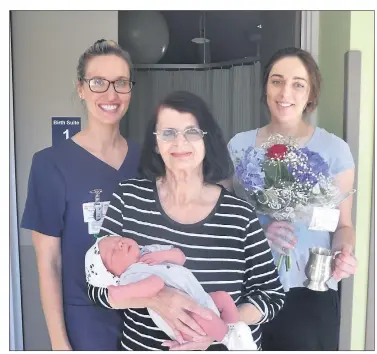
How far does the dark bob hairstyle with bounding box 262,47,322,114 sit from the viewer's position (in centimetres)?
156

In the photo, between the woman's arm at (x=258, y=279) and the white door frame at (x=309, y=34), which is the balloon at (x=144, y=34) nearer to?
the white door frame at (x=309, y=34)

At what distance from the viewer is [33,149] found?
5.30ft

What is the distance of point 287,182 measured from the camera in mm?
1488

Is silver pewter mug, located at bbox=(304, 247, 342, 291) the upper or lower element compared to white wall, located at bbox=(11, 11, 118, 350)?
lower

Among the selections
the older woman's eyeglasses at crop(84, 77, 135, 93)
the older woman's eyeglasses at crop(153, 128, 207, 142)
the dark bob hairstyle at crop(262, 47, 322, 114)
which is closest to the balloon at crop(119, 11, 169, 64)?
the older woman's eyeglasses at crop(84, 77, 135, 93)

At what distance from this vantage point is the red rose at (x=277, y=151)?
4.97 ft

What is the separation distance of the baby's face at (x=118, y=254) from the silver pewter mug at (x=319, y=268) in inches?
27.7

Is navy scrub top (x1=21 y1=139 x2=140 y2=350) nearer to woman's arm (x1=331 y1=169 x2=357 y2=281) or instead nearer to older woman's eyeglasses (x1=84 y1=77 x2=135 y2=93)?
older woman's eyeglasses (x1=84 y1=77 x2=135 y2=93)

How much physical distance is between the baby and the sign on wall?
1.49ft

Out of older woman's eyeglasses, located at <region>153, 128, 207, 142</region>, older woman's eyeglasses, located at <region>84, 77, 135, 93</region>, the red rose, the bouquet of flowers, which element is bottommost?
the bouquet of flowers

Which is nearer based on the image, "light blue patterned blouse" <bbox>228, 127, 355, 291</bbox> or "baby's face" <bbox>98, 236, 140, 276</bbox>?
"baby's face" <bbox>98, 236, 140, 276</bbox>

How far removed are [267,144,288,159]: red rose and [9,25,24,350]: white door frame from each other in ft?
3.46

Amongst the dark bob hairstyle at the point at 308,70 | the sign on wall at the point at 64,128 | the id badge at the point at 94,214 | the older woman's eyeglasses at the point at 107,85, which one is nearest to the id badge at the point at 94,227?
the id badge at the point at 94,214
